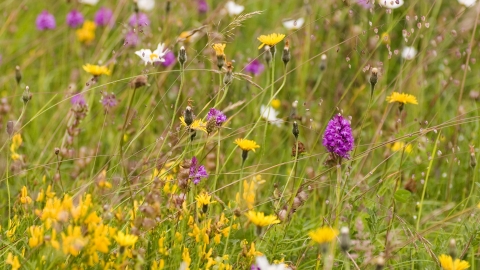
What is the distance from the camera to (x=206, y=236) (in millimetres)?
1558

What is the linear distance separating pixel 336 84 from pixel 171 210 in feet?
5.71

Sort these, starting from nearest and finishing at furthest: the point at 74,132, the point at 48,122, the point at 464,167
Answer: the point at 74,132 < the point at 464,167 < the point at 48,122

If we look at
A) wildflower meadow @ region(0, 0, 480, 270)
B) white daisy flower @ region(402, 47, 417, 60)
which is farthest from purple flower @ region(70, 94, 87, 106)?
white daisy flower @ region(402, 47, 417, 60)

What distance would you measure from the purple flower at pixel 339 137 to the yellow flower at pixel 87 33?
1.92 meters

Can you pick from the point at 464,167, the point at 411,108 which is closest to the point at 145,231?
the point at 464,167

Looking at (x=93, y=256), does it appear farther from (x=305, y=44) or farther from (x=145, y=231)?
(x=305, y=44)

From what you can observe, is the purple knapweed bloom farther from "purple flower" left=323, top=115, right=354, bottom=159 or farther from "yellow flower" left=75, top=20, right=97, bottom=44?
"yellow flower" left=75, top=20, right=97, bottom=44

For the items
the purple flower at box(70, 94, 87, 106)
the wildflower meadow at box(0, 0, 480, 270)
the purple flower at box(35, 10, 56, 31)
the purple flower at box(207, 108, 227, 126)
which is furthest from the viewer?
the purple flower at box(35, 10, 56, 31)

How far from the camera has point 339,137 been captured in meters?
1.73

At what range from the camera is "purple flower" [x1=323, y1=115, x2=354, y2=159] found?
5.68 ft

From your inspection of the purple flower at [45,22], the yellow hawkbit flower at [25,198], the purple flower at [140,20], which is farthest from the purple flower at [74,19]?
the yellow hawkbit flower at [25,198]

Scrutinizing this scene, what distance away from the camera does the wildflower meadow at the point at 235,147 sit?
1579mm

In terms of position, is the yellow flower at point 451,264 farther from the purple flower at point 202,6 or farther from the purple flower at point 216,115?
the purple flower at point 202,6

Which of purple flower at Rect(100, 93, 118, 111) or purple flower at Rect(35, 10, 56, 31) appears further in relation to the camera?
purple flower at Rect(35, 10, 56, 31)
